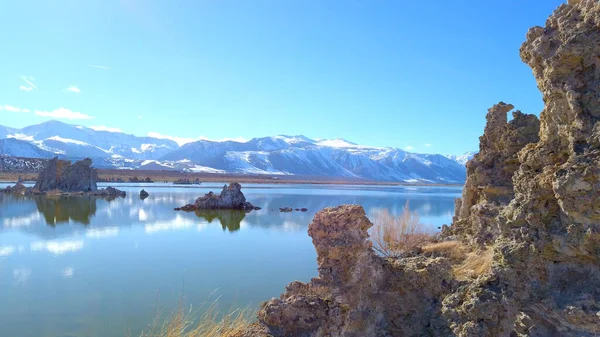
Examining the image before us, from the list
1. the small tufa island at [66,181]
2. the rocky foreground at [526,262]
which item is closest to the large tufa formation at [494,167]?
the rocky foreground at [526,262]

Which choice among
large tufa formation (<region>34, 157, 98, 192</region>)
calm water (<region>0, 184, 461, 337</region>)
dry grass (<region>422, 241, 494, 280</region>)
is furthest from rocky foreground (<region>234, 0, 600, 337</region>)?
large tufa formation (<region>34, 157, 98, 192</region>)

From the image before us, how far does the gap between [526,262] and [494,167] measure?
719 centimetres

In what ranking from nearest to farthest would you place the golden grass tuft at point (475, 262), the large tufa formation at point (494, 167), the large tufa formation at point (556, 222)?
1. the large tufa formation at point (556, 222)
2. the golden grass tuft at point (475, 262)
3. the large tufa formation at point (494, 167)

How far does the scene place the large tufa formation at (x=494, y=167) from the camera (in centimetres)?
947

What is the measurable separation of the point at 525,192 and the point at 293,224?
22.9 meters

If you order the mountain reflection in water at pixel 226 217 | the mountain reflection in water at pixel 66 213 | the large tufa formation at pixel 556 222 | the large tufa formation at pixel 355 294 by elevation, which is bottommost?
the mountain reflection in water at pixel 226 217

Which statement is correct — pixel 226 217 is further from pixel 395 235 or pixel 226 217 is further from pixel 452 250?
pixel 452 250

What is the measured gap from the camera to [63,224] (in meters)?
25.0

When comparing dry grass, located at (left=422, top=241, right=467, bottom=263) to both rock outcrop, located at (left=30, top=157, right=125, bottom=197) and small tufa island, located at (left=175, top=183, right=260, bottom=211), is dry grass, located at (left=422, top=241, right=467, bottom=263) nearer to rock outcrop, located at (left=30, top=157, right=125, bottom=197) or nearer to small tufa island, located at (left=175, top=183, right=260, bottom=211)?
small tufa island, located at (left=175, top=183, right=260, bottom=211)

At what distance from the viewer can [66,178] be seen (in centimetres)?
5372

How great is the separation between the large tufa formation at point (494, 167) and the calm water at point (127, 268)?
508 cm

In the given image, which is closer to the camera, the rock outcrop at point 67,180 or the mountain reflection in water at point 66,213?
the mountain reflection in water at point 66,213

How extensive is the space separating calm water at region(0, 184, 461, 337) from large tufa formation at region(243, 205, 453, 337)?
4257 millimetres

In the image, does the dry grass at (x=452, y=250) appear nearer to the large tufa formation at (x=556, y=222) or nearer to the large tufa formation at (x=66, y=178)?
the large tufa formation at (x=556, y=222)
